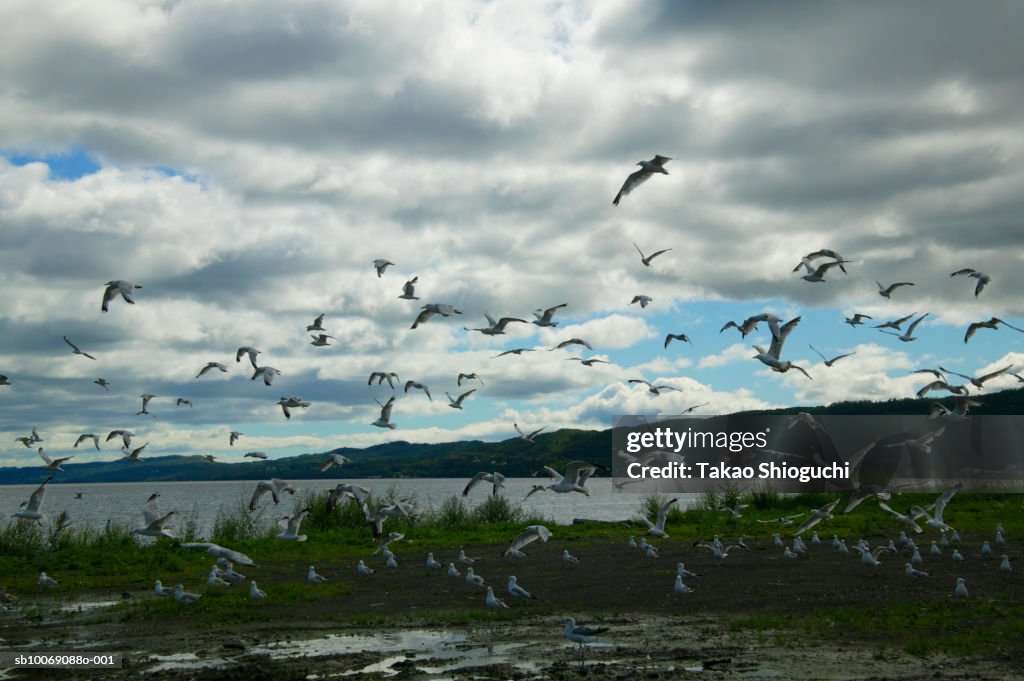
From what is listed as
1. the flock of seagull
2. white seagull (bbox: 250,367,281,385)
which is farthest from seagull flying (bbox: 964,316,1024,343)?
white seagull (bbox: 250,367,281,385)

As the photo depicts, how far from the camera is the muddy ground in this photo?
13.0m

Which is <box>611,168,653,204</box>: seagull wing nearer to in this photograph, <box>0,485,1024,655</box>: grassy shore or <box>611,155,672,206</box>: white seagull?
<box>611,155,672,206</box>: white seagull

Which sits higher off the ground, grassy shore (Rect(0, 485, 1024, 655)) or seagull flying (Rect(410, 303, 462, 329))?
seagull flying (Rect(410, 303, 462, 329))

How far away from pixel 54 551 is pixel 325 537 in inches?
308

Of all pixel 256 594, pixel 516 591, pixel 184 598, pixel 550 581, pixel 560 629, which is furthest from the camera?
pixel 550 581

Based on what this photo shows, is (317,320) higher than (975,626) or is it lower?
higher

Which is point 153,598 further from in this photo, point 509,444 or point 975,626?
point 509,444

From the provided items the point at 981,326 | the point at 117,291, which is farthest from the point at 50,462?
the point at 981,326

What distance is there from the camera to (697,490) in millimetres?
42938

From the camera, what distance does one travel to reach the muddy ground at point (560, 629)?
1298cm

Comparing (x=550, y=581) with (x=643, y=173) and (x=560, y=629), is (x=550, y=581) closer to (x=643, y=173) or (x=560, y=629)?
(x=560, y=629)

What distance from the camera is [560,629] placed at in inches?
636

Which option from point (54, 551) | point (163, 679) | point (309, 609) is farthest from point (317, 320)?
point (163, 679)

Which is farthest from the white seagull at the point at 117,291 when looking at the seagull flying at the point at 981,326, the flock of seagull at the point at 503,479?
the seagull flying at the point at 981,326
